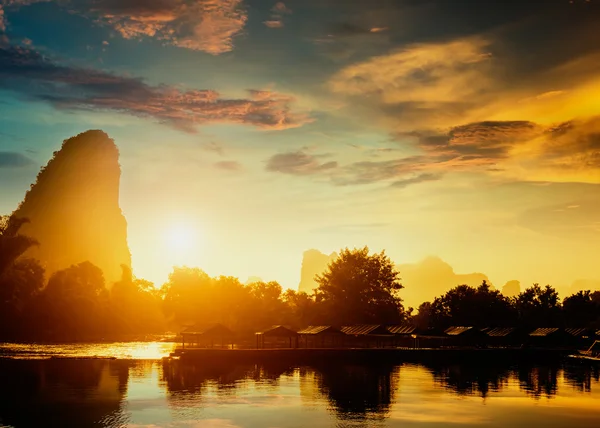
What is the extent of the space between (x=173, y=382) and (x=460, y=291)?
8072 centimetres

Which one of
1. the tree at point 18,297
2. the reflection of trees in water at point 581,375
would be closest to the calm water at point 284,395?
the reflection of trees in water at point 581,375

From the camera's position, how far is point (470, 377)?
71.2m

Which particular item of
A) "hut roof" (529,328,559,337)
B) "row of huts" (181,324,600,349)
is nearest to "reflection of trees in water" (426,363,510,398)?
"row of huts" (181,324,600,349)

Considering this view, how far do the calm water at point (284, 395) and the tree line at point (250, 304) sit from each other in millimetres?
36159

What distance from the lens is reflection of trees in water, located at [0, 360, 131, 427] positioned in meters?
42.4

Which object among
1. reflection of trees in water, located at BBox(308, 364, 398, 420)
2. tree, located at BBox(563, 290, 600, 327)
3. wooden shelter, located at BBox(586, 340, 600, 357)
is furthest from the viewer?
tree, located at BBox(563, 290, 600, 327)

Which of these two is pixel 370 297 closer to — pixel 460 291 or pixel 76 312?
pixel 460 291

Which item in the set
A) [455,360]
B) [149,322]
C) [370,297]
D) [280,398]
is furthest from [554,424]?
[149,322]

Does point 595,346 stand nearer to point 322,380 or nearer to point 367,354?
point 367,354

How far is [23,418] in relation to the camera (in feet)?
138

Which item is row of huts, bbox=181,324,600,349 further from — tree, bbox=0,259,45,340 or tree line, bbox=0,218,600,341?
tree, bbox=0,259,45,340

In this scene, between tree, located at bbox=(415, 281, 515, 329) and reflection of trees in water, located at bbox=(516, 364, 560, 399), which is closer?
reflection of trees in water, located at bbox=(516, 364, 560, 399)

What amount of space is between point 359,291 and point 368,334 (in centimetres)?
2651

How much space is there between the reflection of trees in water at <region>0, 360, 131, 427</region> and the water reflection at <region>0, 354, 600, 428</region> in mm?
71
